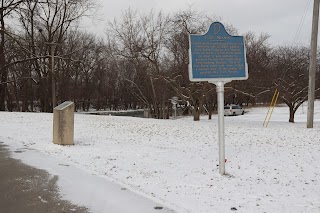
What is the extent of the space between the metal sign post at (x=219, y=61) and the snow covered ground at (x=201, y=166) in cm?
86

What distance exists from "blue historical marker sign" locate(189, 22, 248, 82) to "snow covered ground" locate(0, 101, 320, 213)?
1.92 m

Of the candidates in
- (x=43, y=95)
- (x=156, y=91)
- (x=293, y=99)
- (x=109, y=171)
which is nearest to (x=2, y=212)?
(x=109, y=171)

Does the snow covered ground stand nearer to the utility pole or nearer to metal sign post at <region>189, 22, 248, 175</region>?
metal sign post at <region>189, 22, 248, 175</region>

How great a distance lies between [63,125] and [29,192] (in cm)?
426

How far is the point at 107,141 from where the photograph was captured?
10.2 m

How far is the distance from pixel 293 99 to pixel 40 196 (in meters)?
21.0

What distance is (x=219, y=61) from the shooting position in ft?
20.0

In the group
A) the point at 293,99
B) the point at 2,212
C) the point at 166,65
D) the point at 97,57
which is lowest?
the point at 2,212

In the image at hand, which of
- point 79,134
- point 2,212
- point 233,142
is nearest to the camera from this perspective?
point 2,212

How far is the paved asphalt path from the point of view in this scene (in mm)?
4160

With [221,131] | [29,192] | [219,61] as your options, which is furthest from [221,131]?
[29,192]

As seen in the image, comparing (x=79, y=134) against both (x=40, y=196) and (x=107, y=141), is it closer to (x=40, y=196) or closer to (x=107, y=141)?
(x=107, y=141)

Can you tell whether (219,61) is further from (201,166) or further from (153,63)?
(153,63)

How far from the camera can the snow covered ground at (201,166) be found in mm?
4633
